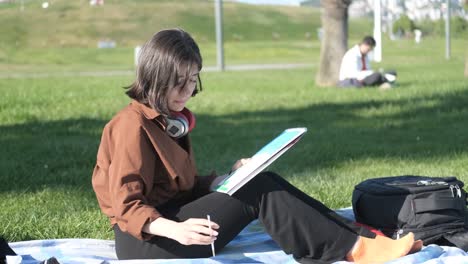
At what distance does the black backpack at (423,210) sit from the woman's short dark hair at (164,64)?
48.7 inches

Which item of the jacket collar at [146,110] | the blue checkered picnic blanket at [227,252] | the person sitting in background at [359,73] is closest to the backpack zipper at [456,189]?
the blue checkered picnic blanket at [227,252]

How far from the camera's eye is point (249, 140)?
878 centimetres

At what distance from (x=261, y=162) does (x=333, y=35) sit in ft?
43.3

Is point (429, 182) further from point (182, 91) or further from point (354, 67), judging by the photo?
point (354, 67)

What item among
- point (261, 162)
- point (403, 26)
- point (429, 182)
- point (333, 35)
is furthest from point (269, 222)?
point (403, 26)

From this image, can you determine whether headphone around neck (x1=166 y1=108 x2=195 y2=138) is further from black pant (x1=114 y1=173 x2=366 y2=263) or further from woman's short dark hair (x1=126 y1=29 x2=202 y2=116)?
black pant (x1=114 y1=173 x2=366 y2=263)

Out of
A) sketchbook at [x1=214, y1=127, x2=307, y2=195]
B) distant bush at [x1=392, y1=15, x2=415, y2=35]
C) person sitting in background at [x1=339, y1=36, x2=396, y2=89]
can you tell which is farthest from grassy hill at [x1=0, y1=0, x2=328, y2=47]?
sketchbook at [x1=214, y1=127, x2=307, y2=195]

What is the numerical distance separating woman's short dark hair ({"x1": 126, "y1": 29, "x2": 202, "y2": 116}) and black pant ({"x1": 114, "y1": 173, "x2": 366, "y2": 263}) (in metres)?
0.45

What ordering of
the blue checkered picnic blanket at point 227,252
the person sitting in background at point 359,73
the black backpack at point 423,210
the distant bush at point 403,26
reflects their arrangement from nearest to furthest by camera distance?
the blue checkered picnic blanket at point 227,252 < the black backpack at point 423,210 < the person sitting in background at point 359,73 < the distant bush at point 403,26

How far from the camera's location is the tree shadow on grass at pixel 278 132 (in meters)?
7.14

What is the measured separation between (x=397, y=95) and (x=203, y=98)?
9.23 ft

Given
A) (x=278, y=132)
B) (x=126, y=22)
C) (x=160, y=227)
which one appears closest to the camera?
(x=160, y=227)

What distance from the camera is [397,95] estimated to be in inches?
489

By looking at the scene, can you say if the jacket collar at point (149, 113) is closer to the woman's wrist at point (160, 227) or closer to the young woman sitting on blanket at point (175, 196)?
the young woman sitting on blanket at point (175, 196)
